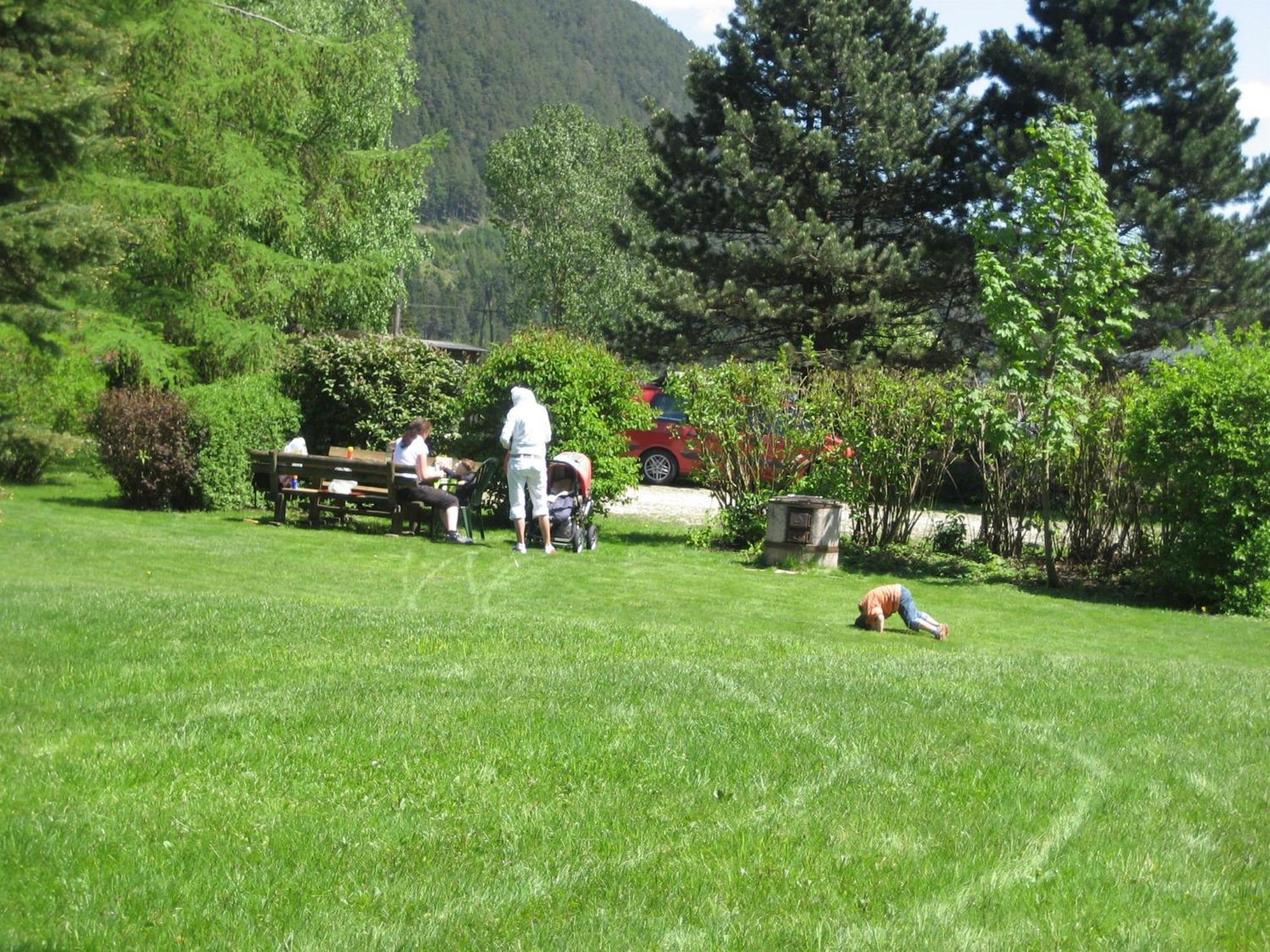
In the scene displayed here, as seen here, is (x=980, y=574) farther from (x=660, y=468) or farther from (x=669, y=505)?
(x=660, y=468)

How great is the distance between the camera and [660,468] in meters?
27.0

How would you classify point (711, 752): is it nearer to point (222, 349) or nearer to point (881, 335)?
point (222, 349)

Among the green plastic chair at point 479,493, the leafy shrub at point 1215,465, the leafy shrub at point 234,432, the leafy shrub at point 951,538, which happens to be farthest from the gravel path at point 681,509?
the leafy shrub at point 234,432

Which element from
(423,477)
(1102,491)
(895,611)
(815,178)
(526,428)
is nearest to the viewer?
(895,611)

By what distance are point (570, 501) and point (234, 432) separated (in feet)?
15.9

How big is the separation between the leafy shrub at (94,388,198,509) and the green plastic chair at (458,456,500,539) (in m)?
3.69

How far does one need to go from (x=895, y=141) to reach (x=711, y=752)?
2542cm

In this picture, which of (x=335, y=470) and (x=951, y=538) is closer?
(x=335, y=470)

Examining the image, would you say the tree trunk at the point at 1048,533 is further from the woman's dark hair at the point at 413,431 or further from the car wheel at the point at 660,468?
the car wheel at the point at 660,468

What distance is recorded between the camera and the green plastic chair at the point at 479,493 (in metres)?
16.1

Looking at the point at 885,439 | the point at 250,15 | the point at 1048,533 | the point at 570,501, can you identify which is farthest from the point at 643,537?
the point at 250,15

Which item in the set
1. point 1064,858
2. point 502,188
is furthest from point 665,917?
point 502,188

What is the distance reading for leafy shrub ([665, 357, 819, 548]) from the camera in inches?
663

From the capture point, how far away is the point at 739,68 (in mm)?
30703
